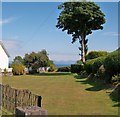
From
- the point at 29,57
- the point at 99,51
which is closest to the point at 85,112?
the point at 99,51

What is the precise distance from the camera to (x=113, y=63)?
16.5m

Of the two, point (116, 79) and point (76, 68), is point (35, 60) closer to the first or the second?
point (76, 68)

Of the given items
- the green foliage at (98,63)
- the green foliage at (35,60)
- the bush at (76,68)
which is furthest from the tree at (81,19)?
the green foliage at (98,63)

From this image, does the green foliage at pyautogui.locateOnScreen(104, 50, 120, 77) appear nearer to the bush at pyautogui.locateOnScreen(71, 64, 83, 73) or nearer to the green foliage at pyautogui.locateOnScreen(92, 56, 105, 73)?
the green foliage at pyautogui.locateOnScreen(92, 56, 105, 73)

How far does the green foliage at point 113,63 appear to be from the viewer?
16.1 metres

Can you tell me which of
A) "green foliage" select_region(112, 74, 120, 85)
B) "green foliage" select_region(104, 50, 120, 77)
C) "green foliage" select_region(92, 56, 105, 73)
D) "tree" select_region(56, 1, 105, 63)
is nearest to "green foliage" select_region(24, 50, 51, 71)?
"tree" select_region(56, 1, 105, 63)

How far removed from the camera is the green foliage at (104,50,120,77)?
16.1 metres

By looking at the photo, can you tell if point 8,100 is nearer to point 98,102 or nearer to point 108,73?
point 98,102

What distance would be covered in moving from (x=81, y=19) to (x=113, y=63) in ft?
101

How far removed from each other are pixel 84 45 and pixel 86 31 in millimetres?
2448

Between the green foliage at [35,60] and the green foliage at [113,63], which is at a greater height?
the green foliage at [35,60]

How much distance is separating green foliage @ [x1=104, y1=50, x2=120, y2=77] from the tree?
2808cm

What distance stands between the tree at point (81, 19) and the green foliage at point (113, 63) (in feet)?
92.1

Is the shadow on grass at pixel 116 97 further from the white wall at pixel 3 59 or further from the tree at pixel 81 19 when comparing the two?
the white wall at pixel 3 59
